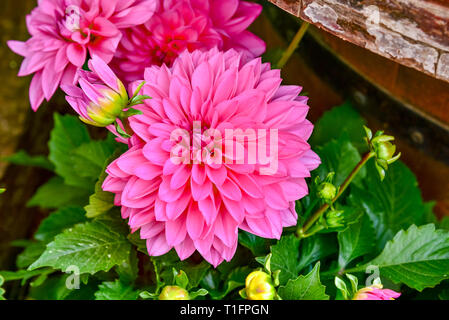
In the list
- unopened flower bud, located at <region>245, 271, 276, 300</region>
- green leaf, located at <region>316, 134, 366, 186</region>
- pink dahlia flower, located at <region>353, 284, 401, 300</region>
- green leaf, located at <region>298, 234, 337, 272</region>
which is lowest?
green leaf, located at <region>298, 234, 337, 272</region>

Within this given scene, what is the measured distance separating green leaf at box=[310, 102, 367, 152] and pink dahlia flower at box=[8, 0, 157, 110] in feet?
1.17

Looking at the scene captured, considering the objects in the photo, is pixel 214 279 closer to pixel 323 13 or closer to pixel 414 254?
pixel 414 254

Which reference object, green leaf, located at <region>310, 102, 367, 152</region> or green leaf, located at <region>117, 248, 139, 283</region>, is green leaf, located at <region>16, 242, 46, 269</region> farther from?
green leaf, located at <region>310, 102, 367, 152</region>

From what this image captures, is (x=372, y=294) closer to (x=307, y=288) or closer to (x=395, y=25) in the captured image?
(x=307, y=288)

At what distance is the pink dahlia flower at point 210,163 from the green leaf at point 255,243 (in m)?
0.10

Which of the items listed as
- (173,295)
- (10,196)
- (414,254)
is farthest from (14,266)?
(414,254)

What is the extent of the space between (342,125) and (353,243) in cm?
21

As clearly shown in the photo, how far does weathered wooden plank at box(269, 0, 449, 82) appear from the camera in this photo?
445 millimetres

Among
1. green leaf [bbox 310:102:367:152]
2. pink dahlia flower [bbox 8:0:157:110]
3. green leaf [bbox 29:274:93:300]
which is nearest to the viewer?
pink dahlia flower [bbox 8:0:157:110]

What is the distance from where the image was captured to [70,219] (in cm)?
77

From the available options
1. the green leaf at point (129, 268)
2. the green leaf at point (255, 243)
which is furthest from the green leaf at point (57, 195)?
the green leaf at point (255, 243)

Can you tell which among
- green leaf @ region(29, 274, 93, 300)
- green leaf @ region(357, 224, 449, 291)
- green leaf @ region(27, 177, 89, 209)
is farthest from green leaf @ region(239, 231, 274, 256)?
green leaf @ region(27, 177, 89, 209)

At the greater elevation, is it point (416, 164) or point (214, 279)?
point (416, 164)
